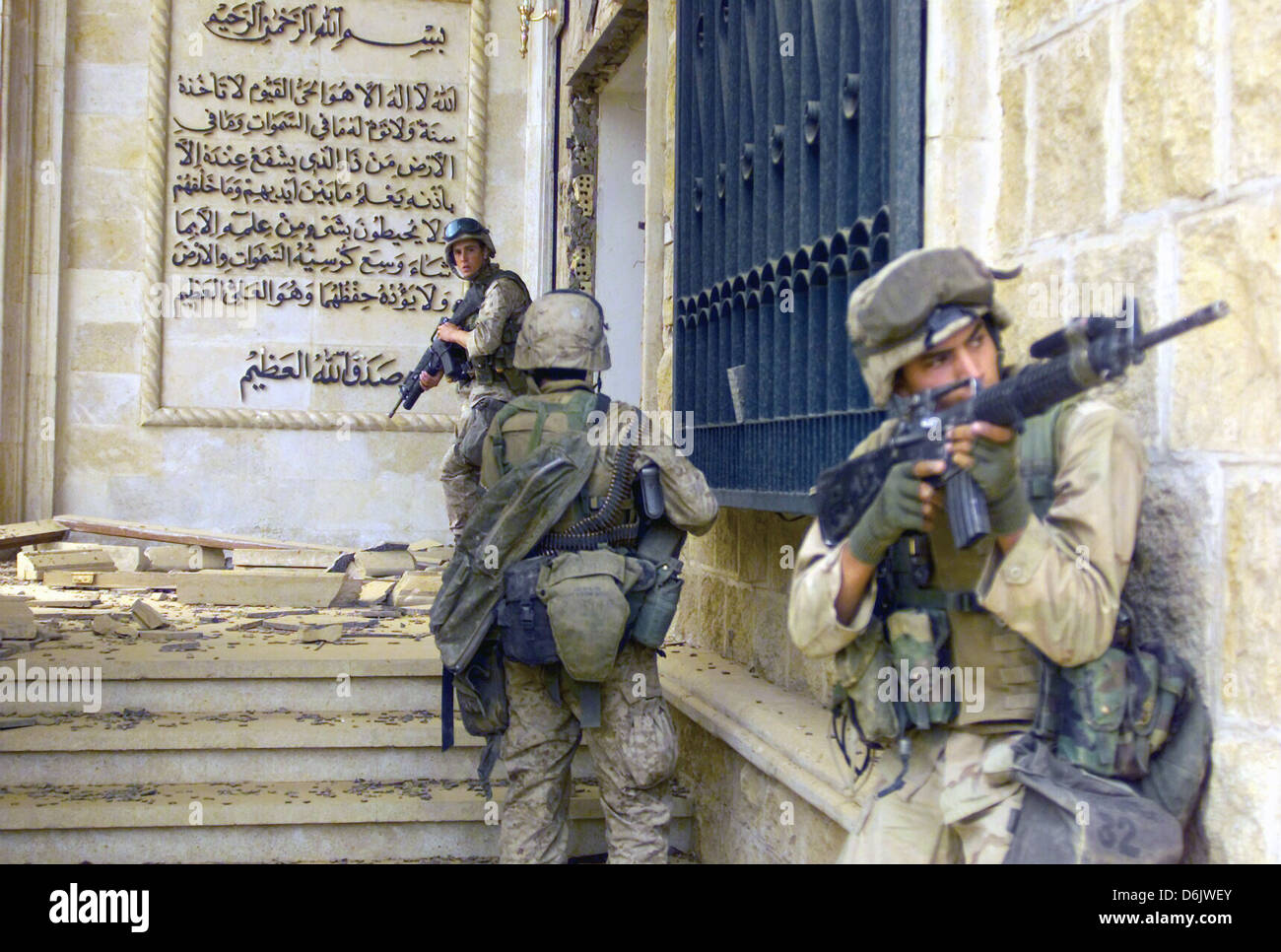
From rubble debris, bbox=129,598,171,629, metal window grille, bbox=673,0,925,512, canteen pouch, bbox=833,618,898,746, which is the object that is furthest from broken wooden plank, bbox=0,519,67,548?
canteen pouch, bbox=833,618,898,746

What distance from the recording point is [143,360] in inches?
360

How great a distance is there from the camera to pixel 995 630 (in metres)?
2.04

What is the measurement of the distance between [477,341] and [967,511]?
469 cm

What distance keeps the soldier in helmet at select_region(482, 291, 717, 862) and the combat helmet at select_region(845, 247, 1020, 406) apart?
1.62m

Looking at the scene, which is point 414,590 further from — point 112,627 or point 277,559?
point 112,627

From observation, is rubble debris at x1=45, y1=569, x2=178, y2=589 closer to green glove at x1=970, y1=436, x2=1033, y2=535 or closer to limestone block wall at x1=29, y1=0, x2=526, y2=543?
limestone block wall at x1=29, y1=0, x2=526, y2=543

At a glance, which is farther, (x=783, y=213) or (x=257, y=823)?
(x=257, y=823)

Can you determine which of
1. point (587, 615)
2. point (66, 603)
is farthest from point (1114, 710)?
point (66, 603)

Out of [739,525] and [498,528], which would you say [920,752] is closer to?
[498,528]

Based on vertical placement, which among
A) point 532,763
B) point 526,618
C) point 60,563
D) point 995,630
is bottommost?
point 532,763

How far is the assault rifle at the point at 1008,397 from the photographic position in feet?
5.48

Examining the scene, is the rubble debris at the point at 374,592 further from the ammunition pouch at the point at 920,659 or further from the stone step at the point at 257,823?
the ammunition pouch at the point at 920,659

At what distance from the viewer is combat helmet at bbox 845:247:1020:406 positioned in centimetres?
191
